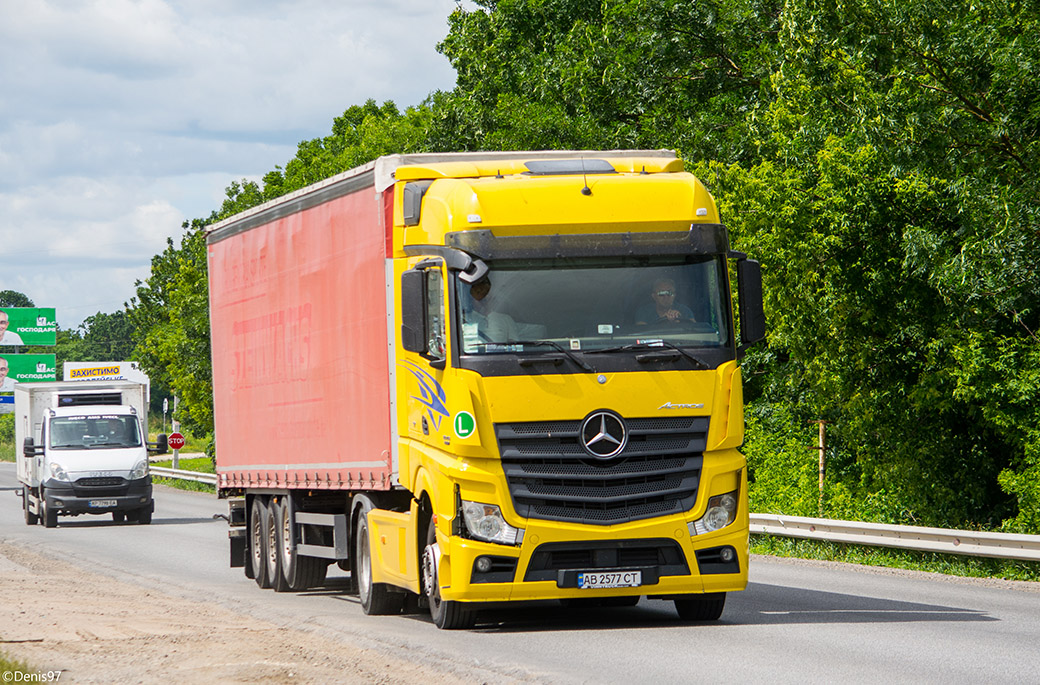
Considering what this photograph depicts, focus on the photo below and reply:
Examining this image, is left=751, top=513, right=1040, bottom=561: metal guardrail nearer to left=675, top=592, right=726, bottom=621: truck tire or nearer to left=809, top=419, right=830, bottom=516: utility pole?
left=809, top=419, right=830, bottom=516: utility pole

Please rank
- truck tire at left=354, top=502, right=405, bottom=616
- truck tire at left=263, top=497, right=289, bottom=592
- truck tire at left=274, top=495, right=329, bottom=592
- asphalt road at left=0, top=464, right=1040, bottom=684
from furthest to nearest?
truck tire at left=263, top=497, right=289, bottom=592 < truck tire at left=274, top=495, right=329, bottom=592 < truck tire at left=354, top=502, right=405, bottom=616 < asphalt road at left=0, top=464, right=1040, bottom=684

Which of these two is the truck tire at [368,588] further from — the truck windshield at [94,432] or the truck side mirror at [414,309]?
the truck windshield at [94,432]

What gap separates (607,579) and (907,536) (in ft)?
27.3

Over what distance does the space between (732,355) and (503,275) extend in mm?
1851

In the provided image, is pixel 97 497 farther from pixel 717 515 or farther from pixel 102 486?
pixel 717 515

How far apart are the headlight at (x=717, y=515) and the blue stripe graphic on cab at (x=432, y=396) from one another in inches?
80.0

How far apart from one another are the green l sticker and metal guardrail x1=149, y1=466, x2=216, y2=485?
3656 centimetres

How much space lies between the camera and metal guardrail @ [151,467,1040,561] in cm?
1669

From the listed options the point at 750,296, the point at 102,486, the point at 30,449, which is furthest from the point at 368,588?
the point at 30,449

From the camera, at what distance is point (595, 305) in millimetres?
11625

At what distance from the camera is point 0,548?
26250 millimetres

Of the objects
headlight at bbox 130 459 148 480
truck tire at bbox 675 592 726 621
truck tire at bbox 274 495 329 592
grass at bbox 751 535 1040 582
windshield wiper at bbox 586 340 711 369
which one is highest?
windshield wiper at bbox 586 340 711 369

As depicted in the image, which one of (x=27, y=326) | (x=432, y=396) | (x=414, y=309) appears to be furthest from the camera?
(x=27, y=326)

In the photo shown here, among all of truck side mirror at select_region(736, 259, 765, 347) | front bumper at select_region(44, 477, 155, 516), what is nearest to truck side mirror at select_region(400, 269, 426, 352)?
truck side mirror at select_region(736, 259, 765, 347)
